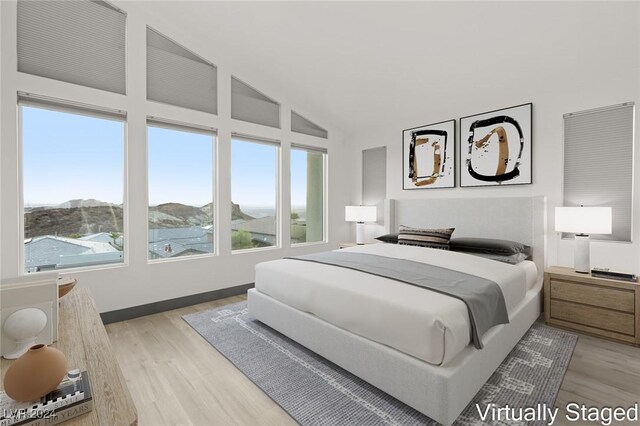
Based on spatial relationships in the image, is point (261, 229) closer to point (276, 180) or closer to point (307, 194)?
point (276, 180)

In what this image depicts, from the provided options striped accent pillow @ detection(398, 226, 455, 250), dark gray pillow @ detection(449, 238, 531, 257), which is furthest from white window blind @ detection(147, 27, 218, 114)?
dark gray pillow @ detection(449, 238, 531, 257)

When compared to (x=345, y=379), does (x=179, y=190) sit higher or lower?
higher

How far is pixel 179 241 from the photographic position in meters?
3.53

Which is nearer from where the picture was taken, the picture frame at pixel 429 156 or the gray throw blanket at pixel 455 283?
the gray throw blanket at pixel 455 283

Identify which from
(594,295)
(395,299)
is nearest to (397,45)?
(395,299)

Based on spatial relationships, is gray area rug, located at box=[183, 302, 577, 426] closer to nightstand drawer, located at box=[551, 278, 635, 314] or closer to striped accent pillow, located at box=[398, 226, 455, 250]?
nightstand drawer, located at box=[551, 278, 635, 314]

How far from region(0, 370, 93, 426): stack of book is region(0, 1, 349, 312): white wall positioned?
94.3 inches

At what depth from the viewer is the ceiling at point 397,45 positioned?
2.51 m

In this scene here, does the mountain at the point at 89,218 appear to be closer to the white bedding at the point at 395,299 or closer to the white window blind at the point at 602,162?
the white bedding at the point at 395,299

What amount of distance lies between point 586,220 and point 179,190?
4163 millimetres

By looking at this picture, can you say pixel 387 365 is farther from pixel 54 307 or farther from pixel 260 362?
pixel 54 307

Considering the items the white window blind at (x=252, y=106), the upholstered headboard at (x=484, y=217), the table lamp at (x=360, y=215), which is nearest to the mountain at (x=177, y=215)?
the white window blind at (x=252, y=106)

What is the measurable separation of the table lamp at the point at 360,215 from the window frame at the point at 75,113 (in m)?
3.01

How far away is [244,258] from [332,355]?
2.30 meters
